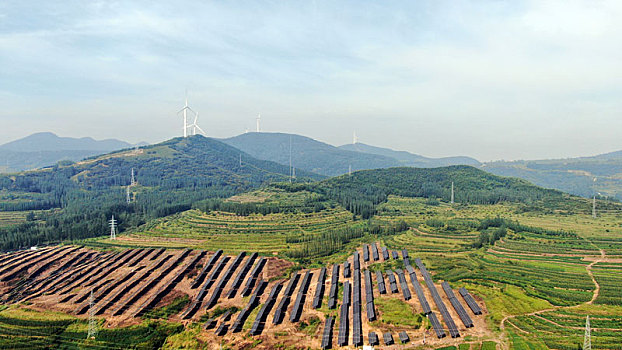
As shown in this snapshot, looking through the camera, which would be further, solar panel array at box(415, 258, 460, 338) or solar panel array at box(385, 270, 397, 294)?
solar panel array at box(385, 270, 397, 294)

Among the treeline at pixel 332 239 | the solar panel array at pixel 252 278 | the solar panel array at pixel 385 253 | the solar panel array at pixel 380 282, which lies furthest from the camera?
the treeline at pixel 332 239

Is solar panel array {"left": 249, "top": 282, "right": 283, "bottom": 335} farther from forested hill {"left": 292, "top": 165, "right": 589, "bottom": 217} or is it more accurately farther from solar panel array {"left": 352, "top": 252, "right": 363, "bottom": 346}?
forested hill {"left": 292, "top": 165, "right": 589, "bottom": 217}

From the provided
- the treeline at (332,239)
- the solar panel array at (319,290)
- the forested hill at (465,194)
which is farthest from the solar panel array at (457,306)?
the forested hill at (465,194)

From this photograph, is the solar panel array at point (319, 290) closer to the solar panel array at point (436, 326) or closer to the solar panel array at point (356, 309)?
the solar panel array at point (356, 309)

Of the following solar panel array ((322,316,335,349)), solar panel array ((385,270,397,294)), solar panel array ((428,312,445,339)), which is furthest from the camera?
solar panel array ((385,270,397,294))

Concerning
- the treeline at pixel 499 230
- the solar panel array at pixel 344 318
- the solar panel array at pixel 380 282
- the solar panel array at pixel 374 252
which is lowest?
the solar panel array at pixel 344 318

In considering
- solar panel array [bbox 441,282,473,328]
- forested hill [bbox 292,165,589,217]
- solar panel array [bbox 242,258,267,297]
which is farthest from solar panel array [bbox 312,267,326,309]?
forested hill [bbox 292,165,589,217]

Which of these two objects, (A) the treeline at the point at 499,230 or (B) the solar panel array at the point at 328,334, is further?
(A) the treeline at the point at 499,230
